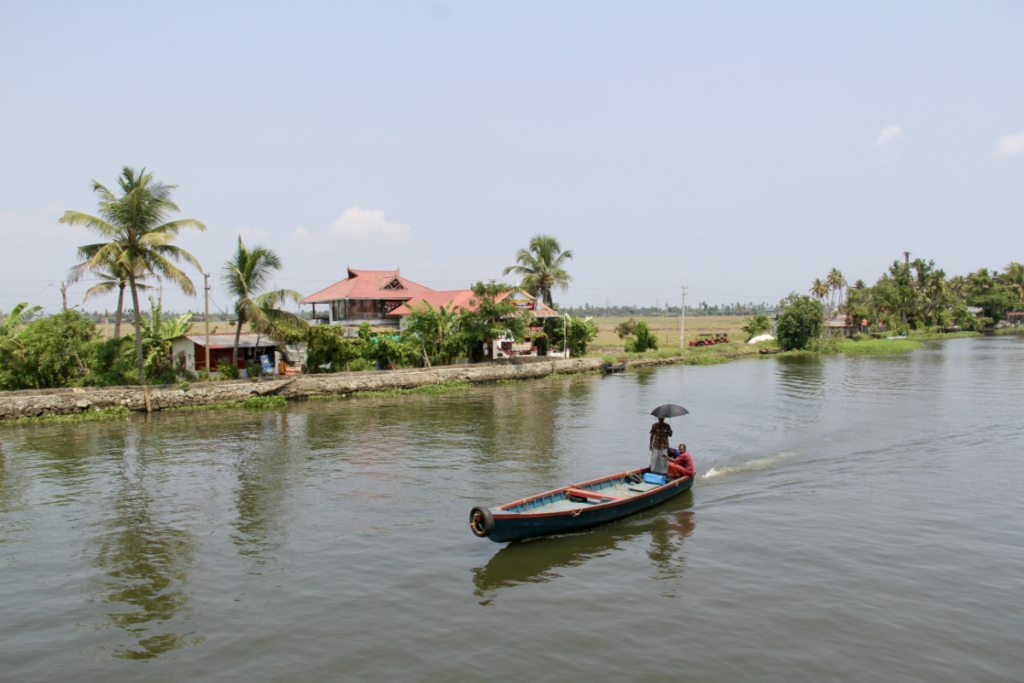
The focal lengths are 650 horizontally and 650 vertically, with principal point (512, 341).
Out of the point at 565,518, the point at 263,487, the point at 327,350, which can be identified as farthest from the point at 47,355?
the point at 565,518

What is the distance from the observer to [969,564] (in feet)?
40.6

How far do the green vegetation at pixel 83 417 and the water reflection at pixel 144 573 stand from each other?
46.0 feet

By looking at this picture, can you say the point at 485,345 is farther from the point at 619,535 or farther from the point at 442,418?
the point at 619,535

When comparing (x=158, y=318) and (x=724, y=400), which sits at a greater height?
(x=158, y=318)

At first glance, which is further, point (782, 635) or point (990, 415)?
point (990, 415)

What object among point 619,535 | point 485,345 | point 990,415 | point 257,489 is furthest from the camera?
point 485,345

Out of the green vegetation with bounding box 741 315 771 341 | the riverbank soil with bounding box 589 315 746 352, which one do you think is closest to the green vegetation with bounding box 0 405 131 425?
the riverbank soil with bounding box 589 315 746 352

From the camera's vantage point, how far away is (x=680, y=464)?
16.8m

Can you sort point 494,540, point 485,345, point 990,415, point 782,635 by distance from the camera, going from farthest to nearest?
point 485,345 < point 990,415 < point 494,540 < point 782,635

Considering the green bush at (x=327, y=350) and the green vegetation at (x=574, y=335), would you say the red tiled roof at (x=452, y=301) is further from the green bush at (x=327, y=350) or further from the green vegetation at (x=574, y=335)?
the green bush at (x=327, y=350)

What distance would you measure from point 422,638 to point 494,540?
303 centimetres

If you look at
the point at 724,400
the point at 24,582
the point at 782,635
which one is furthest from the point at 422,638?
the point at 724,400

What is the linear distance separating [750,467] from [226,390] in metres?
25.0

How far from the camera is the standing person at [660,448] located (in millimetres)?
16594
